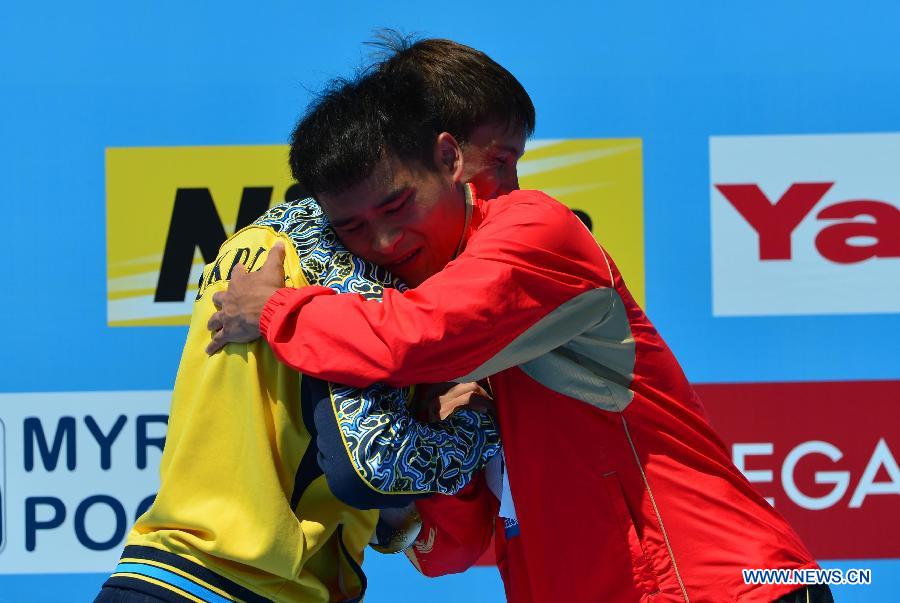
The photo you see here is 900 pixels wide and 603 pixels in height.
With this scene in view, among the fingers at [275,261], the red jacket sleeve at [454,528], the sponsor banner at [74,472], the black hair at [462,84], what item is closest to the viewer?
the fingers at [275,261]

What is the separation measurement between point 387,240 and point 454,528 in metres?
0.39

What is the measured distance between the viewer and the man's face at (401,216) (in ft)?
3.88

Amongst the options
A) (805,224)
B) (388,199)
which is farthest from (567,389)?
(805,224)

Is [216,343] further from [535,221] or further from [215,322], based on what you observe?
[535,221]

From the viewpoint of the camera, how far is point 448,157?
4.17ft

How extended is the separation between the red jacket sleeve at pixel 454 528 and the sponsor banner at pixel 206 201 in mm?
871

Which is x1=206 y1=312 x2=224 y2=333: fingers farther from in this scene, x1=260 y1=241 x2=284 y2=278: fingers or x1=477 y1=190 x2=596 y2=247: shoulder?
x1=477 y1=190 x2=596 y2=247: shoulder

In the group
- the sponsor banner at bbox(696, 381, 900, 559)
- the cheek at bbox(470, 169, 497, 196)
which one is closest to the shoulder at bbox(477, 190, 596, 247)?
the cheek at bbox(470, 169, 497, 196)

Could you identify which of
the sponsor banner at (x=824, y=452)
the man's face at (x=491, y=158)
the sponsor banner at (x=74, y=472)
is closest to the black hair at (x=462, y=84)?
the man's face at (x=491, y=158)

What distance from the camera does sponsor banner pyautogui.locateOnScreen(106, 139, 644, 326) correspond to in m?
2.07

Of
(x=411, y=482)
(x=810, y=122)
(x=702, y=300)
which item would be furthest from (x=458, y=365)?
(x=810, y=122)

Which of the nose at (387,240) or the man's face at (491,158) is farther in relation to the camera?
the man's face at (491,158)

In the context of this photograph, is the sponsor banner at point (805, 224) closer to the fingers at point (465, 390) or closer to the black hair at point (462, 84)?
the black hair at point (462, 84)

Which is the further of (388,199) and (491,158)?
(491,158)
